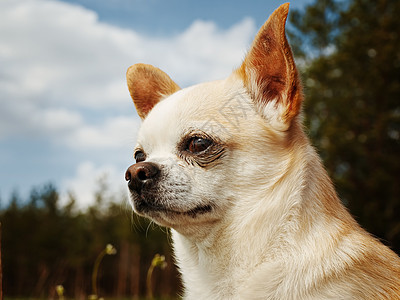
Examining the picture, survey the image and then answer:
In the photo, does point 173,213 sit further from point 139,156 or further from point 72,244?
point 72,244

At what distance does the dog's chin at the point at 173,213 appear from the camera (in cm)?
277

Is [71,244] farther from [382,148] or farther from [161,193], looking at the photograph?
[161,193]

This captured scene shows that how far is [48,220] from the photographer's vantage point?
30.0 metres

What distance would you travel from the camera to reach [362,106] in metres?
17.9

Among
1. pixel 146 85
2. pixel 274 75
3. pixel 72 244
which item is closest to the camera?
pixel 274 75

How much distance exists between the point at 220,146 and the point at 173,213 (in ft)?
1.76

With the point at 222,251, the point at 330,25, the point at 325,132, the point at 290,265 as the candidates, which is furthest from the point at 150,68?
the point at 330,25

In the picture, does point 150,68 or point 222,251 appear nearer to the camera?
point 222,251

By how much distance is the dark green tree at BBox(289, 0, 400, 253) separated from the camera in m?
15.9

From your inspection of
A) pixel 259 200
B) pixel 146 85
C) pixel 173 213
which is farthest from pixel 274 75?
pixel 146 85

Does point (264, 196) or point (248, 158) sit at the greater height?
point (248, 158)

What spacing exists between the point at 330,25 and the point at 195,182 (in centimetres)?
1903

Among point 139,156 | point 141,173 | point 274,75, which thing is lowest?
point 141,173

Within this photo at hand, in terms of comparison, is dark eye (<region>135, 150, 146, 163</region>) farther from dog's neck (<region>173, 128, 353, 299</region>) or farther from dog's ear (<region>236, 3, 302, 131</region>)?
dog's ear (<region>236, 3, 302, 131</region>)
